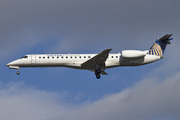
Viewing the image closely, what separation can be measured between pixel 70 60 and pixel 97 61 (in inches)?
156

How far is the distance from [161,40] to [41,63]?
1840 cm

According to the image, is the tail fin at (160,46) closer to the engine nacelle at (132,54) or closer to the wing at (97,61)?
the engine nacelle at (132,54)

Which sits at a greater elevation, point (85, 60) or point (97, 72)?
point (85, 60)

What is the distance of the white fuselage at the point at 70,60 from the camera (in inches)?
1591

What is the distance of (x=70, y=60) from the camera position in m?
40.4

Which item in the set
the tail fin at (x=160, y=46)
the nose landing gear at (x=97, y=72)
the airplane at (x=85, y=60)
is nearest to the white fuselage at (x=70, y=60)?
the airplane at (x=85, y=60)

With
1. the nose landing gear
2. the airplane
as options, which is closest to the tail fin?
the airplane

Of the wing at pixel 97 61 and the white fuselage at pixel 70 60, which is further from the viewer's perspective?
the white fuselage at pixel 70 60

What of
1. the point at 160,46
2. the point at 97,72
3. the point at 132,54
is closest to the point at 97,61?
the point at 97,72

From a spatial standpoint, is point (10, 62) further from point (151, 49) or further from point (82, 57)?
point (151, 49)

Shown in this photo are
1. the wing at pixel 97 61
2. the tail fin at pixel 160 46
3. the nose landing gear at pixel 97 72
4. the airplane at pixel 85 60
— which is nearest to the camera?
the wing at pixel 97 61

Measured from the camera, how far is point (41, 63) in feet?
134

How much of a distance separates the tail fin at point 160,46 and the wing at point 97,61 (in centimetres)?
744

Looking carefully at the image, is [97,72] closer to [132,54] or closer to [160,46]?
[132,54]
